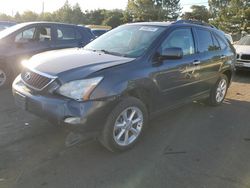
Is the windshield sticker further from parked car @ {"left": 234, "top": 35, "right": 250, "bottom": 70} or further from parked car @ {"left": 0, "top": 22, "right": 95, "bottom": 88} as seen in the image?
parked car @ {"left": 234, "top": 35, "right": 250, "bottom": 70}

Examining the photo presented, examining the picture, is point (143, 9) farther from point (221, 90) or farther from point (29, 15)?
point (221, 90)

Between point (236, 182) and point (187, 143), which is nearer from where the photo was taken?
point (236, 182)

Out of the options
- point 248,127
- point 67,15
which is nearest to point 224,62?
point 248,127

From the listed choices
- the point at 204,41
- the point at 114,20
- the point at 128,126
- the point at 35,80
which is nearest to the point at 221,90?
the point at 204,41

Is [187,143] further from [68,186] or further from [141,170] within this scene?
[68,186]

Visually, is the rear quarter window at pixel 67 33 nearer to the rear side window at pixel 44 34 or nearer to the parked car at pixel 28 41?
the parked car at pixel 28 41

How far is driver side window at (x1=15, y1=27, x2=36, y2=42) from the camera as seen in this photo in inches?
291

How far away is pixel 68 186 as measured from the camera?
3.31 m

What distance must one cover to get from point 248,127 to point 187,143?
1.49 meters

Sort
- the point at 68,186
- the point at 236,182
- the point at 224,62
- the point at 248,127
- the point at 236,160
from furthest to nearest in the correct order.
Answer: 1. the point at 224,62
2. the point at 248,127
3. the point at 236,160
4. the point at 236,182
5. the point at 68,186

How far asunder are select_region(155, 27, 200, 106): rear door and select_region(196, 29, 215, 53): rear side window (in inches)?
9.8

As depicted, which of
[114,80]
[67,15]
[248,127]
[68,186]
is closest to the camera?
[68,186]

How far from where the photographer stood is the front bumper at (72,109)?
3.61 m

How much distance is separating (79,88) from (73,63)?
534 mm
